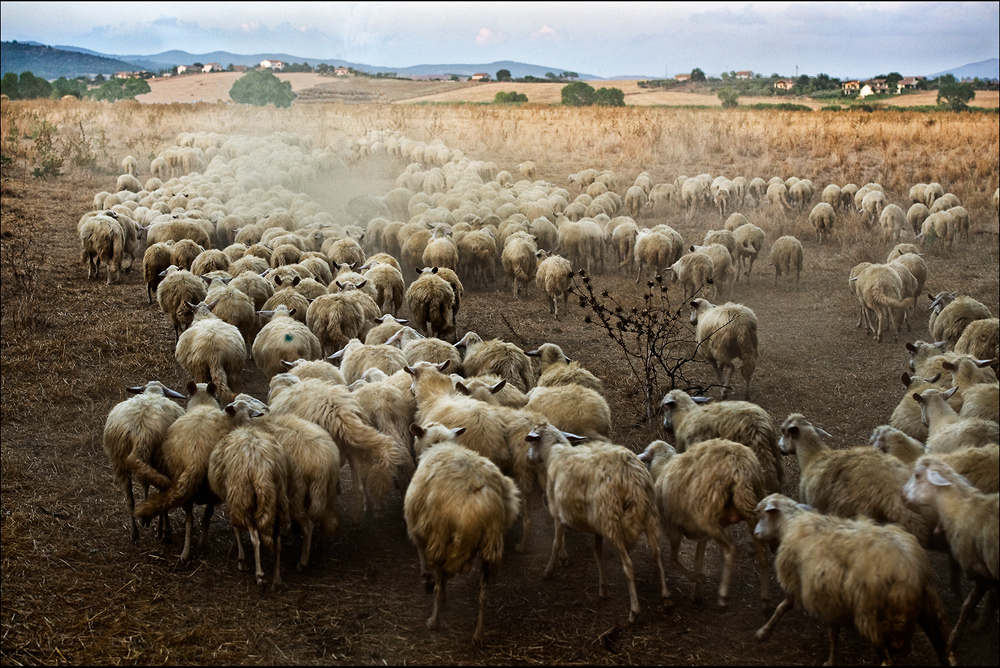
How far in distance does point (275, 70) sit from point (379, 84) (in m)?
3.78

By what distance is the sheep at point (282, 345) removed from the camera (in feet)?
26.4

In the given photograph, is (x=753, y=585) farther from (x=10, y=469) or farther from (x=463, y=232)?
(x=463, y=232)

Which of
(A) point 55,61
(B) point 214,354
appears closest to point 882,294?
(B) point 214,354

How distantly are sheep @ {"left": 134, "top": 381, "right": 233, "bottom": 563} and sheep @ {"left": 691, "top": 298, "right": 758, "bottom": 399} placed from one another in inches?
209

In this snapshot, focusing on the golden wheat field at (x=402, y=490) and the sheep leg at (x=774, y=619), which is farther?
the golden wheat field at (x=402, y=490)

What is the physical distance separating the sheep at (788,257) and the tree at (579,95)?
22.0 metres

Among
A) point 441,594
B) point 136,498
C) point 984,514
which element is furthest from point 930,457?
point 136,498

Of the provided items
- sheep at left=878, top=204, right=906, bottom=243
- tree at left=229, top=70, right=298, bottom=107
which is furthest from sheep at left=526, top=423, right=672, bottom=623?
tree at left=229, top=70, right=298, bottom=107

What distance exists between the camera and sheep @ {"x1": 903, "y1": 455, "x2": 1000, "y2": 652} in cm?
430

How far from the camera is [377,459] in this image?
5996 mm

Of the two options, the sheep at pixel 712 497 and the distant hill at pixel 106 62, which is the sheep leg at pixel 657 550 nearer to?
the sheep at pixel 712 497

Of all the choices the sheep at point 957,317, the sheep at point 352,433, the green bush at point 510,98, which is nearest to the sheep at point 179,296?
the sheep at point 352,433

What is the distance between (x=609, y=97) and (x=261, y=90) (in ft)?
46.9

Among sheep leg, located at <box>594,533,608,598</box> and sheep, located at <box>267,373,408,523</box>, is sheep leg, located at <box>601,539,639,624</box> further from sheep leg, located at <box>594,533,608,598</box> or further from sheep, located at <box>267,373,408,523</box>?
sheep, located at <box>267,373,408,523</box>
